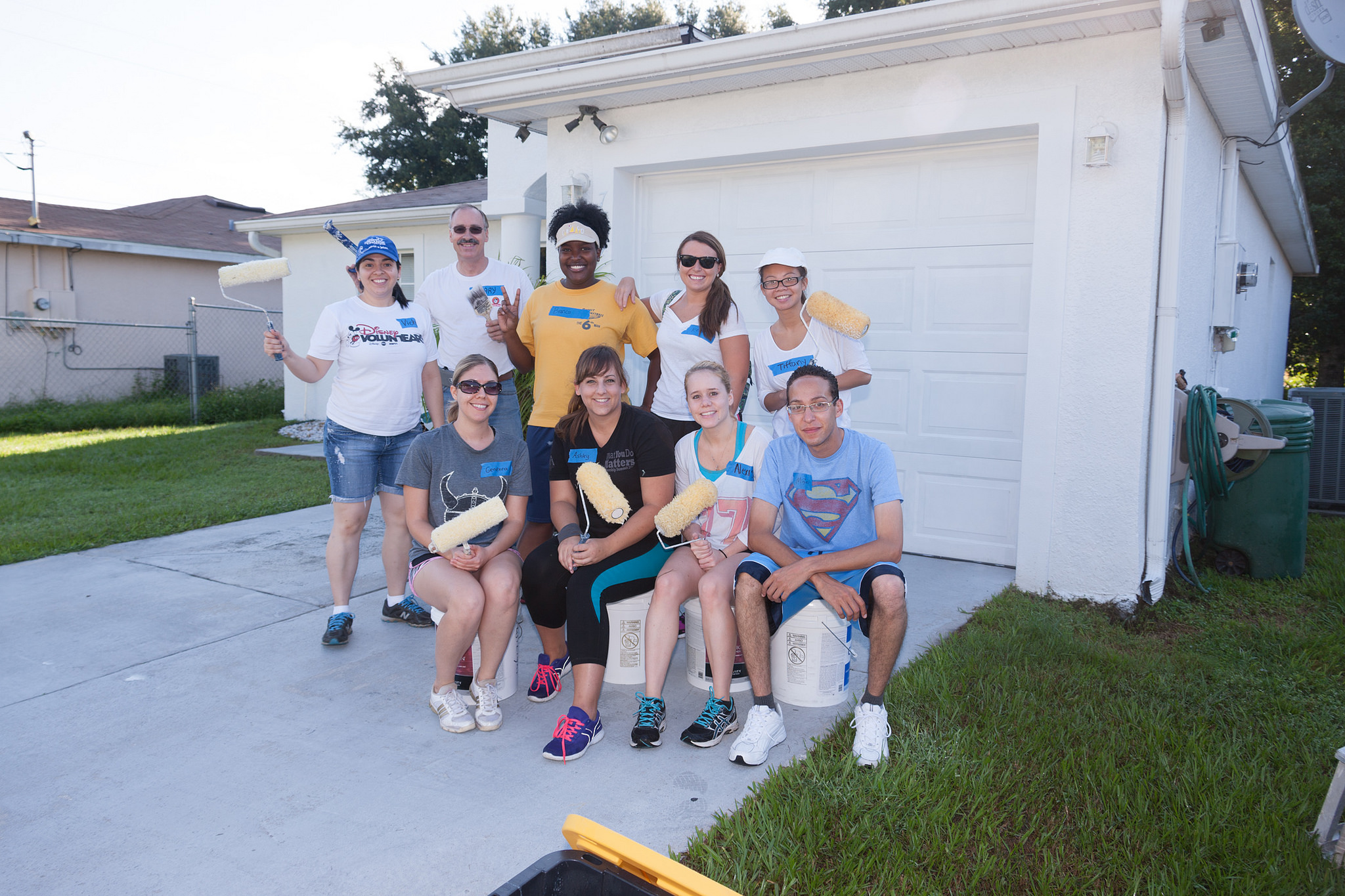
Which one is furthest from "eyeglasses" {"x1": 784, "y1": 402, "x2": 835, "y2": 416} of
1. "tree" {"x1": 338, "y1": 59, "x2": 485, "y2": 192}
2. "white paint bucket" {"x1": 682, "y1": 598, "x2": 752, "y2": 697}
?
"tree" {"x1": 338, "y1": 59, "x2": 485, "y2": 192}

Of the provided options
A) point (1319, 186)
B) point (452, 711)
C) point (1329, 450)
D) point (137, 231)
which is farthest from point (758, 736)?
point (1319, 186)

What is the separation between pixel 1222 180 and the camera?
Result: 6.52 m

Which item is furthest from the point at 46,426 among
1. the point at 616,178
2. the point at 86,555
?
the point at 616,178

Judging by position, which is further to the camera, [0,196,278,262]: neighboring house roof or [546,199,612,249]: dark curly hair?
[0,196,278,262]: neighboring house roof

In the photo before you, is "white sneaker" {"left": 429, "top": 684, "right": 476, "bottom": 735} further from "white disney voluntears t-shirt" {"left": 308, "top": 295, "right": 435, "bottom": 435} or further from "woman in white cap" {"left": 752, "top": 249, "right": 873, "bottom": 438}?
"woman in white cap" {"left": 752, "top": 249, "right": 873, "bottom": 438}

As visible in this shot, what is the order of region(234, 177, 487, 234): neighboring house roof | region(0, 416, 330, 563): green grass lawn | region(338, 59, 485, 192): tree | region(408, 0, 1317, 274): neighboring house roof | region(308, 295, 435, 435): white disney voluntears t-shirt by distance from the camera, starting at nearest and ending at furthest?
region(308, 295, 435, 435): white disney voluntears t-shirt, region(408, 0, 1317, 274): neighboring house roof, region(0, 416, 330, 563): green grass lawn, region(234, 177, 487, 234): neighboring house roof, region(338, 59, 485, 192): tree

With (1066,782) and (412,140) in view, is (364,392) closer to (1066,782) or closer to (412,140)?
(1066,782)

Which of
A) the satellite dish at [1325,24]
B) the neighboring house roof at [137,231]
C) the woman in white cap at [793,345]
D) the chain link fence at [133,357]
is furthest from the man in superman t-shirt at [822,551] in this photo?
the neighboring house roof at [137,231]

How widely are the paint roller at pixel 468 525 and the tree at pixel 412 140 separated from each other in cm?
2631

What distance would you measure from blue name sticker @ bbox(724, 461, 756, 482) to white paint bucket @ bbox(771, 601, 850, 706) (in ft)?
1.97

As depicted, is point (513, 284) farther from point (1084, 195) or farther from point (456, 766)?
point (1084, 195)

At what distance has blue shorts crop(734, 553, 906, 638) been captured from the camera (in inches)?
130

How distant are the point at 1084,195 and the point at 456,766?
14.2 feet

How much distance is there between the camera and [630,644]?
375cm
